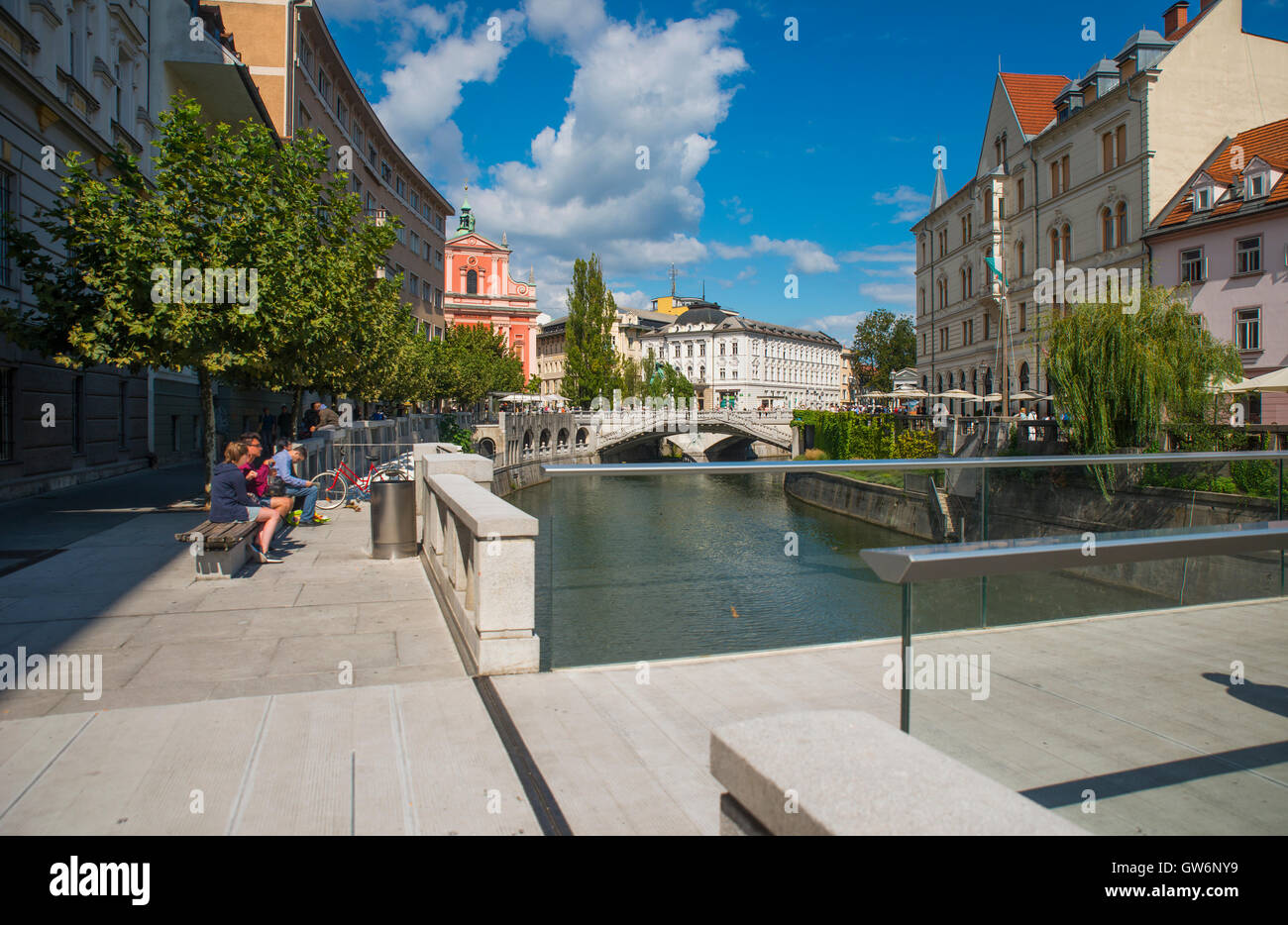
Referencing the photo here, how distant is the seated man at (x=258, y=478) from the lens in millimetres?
10508

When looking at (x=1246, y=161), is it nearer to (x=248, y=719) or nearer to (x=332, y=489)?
(x=332, y=489)

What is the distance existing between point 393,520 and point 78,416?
1264 cm

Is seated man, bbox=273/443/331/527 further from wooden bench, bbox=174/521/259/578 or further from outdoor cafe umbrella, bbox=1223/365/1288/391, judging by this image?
outdoor cafe umbrella, bbox=1223/365/1288/391

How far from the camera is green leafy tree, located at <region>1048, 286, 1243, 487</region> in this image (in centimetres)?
2348

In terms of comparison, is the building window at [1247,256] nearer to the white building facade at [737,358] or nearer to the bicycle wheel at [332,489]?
the bicycle wheel at [332,489]

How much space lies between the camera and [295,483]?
41.0 ft

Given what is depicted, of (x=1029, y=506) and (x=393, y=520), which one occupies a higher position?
(x=1029, y=506)

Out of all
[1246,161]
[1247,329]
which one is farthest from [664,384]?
[1247,329]

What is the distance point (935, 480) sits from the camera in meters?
6.56

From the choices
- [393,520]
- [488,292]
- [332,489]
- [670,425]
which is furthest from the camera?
[488,292]

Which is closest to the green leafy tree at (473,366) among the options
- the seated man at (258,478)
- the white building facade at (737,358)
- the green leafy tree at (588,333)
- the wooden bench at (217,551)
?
the green leafy tree at (588,333)

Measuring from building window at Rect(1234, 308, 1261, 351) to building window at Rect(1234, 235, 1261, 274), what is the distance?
1505mm

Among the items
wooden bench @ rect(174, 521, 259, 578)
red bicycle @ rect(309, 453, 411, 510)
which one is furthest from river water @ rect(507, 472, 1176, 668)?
red bicycle @ rect(309, 453, 411, 510)
